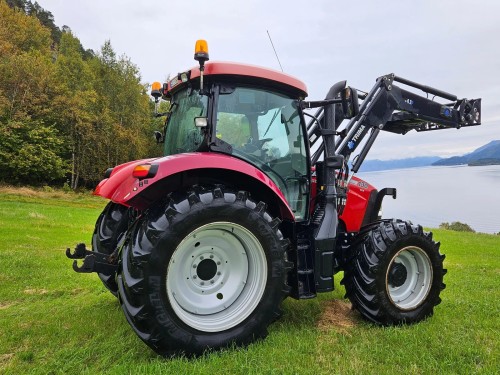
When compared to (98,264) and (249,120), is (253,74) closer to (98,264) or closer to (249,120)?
(249,120)

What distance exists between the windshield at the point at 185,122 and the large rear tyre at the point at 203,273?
32.5 inches

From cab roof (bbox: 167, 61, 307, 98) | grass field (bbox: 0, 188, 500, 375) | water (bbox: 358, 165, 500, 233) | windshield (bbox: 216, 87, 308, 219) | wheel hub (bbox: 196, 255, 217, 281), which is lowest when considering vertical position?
water (bbox: 358, 165, 500, 233)

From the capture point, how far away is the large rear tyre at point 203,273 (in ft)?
9.31

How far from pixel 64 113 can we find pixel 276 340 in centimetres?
3173

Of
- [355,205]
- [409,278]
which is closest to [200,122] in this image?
[355,205]

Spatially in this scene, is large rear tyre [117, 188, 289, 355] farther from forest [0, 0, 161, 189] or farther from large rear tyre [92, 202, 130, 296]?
forest [0, 0, 161, 189]

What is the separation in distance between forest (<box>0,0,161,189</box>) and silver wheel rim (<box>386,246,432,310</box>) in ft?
92.9

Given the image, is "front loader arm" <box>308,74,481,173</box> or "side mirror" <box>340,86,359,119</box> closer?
"side mirror" <box>340,86,359,119</box>

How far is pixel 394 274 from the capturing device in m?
Result: 4.09

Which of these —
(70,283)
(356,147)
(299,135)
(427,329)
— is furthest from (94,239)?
(427,329)

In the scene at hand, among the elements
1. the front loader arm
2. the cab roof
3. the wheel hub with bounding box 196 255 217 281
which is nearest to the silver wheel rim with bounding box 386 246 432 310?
the front loader arm

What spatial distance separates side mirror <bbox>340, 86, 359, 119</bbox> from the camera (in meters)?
3.86

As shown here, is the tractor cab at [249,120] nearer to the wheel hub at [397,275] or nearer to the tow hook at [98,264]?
the wheel hub at [397,275]

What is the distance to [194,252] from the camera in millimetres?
3240
